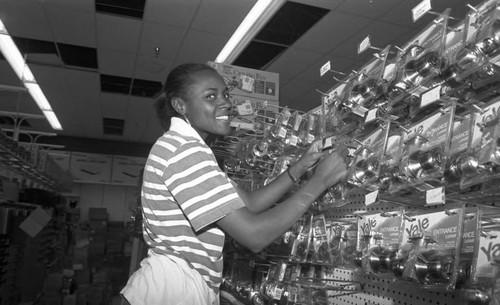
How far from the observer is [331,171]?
1292mm

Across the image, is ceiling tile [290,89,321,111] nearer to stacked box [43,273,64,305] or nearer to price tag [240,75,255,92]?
price tag [240,75,255,92]

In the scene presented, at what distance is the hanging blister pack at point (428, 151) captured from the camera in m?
1.02

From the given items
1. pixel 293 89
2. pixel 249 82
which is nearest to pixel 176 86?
pixel 249 82

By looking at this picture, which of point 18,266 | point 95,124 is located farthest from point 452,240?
point 95,124

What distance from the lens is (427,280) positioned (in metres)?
1.00

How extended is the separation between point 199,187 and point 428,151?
63 centimetres

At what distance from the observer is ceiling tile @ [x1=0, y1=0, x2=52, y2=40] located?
4.56 meters

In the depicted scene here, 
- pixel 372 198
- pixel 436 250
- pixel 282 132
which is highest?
pixel 282 132

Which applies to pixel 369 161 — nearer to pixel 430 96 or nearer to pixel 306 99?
pixel 430 96

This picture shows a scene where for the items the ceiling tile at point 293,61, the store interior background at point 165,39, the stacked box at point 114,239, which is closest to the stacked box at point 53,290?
the store interior background at point 165,39

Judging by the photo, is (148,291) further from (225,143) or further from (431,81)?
(225,143)

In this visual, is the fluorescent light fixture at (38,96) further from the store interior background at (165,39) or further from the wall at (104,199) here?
the wall at (104,199)

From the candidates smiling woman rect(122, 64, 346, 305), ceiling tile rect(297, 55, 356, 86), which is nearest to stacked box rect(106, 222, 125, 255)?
ceiling tile rect(297, 55, 356, 86)

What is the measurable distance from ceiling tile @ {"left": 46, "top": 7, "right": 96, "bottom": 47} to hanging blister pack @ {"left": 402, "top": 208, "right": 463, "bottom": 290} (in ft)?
15.1
